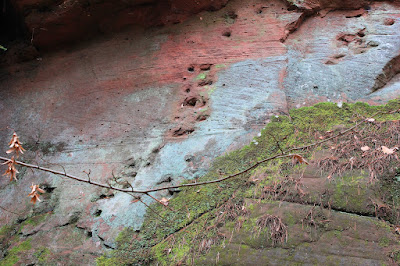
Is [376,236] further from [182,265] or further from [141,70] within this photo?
[141,70]

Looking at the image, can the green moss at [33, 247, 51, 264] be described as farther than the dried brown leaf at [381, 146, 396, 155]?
Yes

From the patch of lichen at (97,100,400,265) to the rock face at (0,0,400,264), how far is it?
0.20 meters

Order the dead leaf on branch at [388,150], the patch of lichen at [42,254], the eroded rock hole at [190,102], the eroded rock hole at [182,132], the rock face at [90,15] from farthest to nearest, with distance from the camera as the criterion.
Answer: the rock face at [90,15] → the eroded rock hole at [190,102] → the eroded rock hole at [182,132] → the patch of lichen at [42,254] → the dead leaf on branch at [388,150]

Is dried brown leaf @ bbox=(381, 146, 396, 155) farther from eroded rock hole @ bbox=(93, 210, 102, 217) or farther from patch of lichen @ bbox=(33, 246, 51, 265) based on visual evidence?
patch of lichen @ bbox=(33, 246, 51, 265)

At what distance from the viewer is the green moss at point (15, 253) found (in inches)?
157

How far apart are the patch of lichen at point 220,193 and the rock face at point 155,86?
0.20 m

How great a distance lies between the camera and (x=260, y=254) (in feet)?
10.4

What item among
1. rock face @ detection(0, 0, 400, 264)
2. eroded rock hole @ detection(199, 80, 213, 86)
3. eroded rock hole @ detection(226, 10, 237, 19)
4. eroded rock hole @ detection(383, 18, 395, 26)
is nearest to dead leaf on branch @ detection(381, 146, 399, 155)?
rock face @ detection(0, 0, 400, 264)

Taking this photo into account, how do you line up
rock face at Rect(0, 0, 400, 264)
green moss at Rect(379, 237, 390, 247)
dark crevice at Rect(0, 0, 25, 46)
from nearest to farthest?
green moss at Rect(379, 237, 390, 247) → rock face at Rect(0, 0, 400, 264) → dark crevice at Rect(0, 0, 25, 46)

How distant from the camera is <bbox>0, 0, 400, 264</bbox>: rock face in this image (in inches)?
180

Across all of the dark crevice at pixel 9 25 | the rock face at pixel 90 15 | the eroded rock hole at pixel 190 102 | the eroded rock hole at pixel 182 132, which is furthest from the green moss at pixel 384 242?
the dark crevice at pixel 9 25

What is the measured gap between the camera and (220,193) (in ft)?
13.1

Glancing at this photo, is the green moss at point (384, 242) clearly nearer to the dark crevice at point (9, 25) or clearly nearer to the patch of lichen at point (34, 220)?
the patch of lichen at point (34, 220)

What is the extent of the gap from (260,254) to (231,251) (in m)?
0.29
